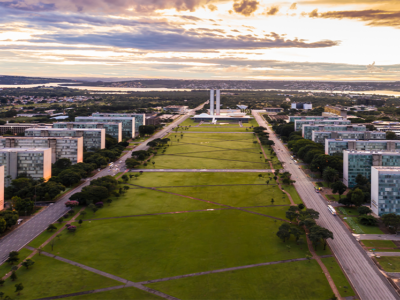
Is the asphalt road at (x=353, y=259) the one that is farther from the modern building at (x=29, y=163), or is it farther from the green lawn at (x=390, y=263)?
the modern building at (x=29, y=163)

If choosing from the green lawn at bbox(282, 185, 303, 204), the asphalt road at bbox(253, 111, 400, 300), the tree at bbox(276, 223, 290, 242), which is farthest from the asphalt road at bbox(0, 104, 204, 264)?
the green lawn at bbox(282, 185, 303, 204)

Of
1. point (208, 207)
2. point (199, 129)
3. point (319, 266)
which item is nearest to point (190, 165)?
point (208, 207)

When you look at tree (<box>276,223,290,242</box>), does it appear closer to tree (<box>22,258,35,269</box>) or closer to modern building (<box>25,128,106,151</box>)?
tree (<box>22,258,35,269</box>)

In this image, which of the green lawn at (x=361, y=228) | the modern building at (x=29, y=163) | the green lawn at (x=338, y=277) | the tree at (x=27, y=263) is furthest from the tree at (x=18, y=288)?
the green lawn at (x=361, y=228)

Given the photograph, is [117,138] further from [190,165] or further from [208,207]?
[208,207]

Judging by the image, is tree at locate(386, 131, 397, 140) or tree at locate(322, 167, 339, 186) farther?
tree at locate(386, 131, 397, 140)

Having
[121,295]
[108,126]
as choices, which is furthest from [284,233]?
[108,126]
